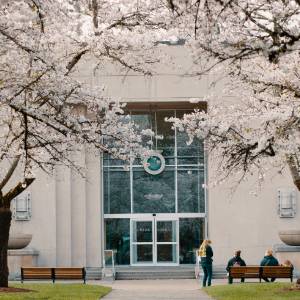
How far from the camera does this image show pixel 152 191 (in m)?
42.3

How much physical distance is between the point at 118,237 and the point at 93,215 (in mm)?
1895

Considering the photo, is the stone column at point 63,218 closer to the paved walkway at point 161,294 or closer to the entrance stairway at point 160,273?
the entrance stairway at point 160,273

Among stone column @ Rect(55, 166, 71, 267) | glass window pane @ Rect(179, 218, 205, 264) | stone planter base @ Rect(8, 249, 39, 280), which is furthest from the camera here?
glass window pane @ Rect(179, 218, 205, 264)

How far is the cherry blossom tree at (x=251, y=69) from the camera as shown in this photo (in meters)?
13.5

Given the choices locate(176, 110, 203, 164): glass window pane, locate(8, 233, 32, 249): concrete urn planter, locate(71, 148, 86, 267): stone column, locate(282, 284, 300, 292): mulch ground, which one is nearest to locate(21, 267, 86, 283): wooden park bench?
locate(8, 233, 32, 249): concrete urn planter

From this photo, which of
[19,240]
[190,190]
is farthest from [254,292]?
[190,190]

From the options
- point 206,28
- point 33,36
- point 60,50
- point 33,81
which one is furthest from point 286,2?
point 60,50

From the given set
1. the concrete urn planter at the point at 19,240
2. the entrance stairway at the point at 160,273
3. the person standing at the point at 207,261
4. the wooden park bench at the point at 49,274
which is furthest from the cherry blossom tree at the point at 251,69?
the concrete urn planter at the point at 19,240

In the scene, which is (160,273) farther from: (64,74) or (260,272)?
(64,74)

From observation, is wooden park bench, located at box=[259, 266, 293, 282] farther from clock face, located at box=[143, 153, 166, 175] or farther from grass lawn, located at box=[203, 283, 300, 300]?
clock face, located at box=[143, 153, 166, 175]

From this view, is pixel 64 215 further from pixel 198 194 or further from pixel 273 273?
pixel 273 273

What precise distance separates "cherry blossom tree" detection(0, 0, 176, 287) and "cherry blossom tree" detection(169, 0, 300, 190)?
2.28 metres

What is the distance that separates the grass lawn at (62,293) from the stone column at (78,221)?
12.6 meters

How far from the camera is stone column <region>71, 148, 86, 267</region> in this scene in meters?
40.8
